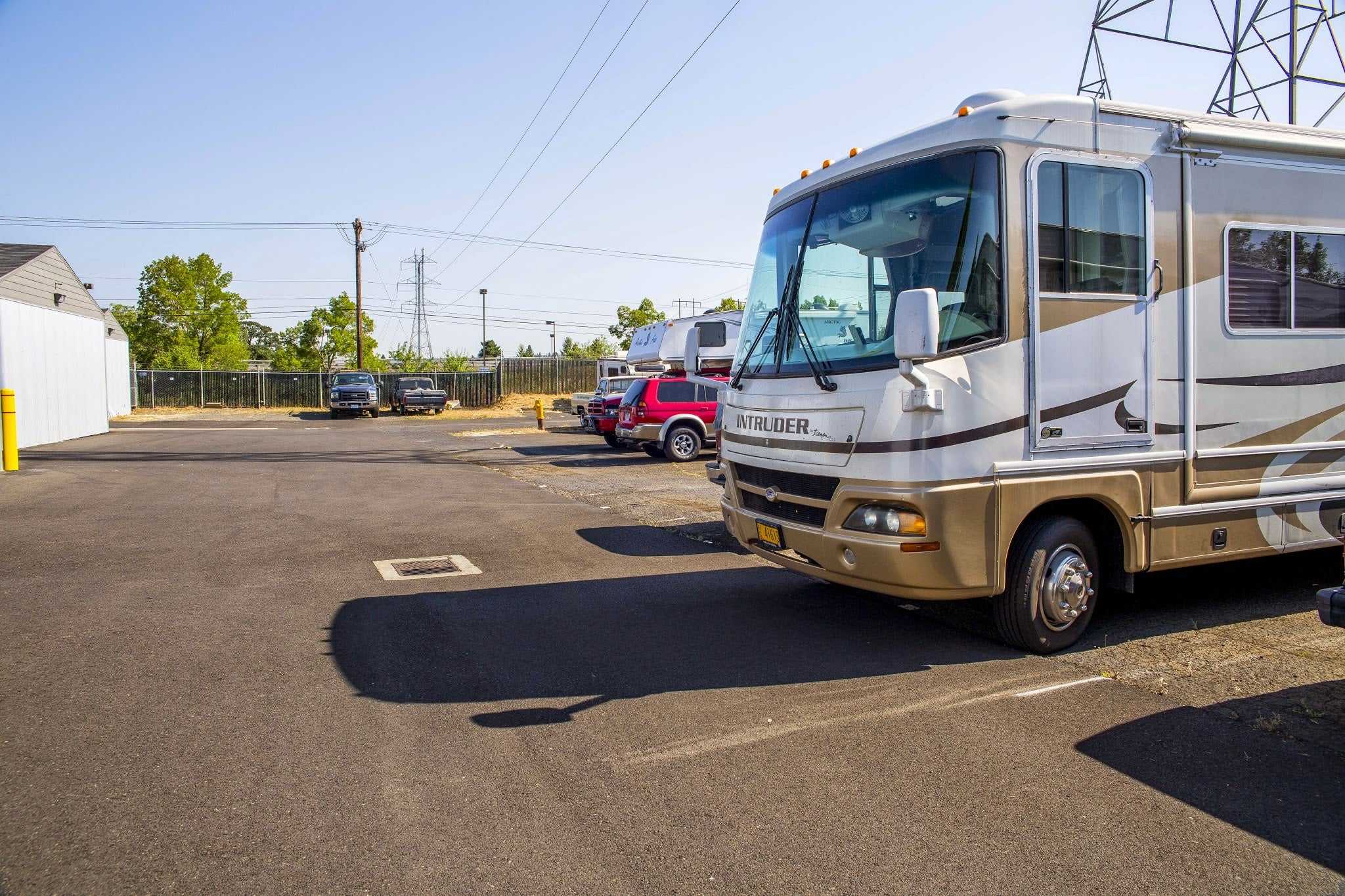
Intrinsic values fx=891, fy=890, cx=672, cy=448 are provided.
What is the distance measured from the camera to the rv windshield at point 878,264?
5.11m

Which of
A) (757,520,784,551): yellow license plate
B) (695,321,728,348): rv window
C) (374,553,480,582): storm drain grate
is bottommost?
(374,553,480,582): storm drain grate

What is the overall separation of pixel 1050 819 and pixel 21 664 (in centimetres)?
566

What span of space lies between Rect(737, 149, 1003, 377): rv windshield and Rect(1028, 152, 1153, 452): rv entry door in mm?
348

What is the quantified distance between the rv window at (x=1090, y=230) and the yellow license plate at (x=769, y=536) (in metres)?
2.20

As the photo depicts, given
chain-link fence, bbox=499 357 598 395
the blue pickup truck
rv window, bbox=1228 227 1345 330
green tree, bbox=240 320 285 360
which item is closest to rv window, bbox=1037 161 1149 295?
rv window, bbox=1228 227 1345 330

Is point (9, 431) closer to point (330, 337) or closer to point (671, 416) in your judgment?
point (671, 416)

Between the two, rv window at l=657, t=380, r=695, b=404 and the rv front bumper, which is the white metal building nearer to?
rv window at l=657, t=380, r=695, b=404

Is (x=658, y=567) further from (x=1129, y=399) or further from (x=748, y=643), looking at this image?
(x=1129, y=399)

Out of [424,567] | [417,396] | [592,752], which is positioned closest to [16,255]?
[417,396]

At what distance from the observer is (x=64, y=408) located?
23.7 metres

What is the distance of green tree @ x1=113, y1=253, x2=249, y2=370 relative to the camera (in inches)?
2025

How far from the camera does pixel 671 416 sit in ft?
63.0

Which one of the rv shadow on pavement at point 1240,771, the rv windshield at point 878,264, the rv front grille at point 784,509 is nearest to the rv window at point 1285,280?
the rv windshield at point 878,264

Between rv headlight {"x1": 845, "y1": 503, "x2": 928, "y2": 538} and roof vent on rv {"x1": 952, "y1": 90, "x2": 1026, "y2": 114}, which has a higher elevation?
roof vent on rv {"x1": 952, "y1": 90, "x2": 1026, "y2": 114}
